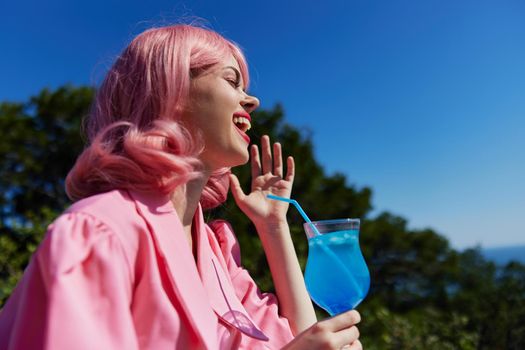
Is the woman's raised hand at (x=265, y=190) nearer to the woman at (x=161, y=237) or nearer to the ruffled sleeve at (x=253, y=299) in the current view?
the woman at (x=161, y=237)

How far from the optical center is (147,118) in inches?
55.6

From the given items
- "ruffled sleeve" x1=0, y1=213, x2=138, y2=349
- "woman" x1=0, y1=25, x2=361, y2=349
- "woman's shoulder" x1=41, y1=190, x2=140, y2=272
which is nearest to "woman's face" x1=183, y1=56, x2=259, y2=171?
"woman" x1=0, y1=25, x2=361, y2=349

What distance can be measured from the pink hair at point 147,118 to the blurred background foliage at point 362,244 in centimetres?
111

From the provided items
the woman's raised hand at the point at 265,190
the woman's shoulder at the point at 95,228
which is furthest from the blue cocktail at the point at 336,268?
the woman's shoulder at the point at 95,228

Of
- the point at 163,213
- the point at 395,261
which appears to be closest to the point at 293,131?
the point at 395,261

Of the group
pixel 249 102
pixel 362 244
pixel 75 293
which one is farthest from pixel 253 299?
pixel 362 244

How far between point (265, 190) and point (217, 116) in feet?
1.95

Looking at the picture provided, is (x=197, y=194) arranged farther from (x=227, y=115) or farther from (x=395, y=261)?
(x=395, y=261)

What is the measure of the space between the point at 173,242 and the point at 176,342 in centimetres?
27

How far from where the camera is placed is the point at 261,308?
1676mm

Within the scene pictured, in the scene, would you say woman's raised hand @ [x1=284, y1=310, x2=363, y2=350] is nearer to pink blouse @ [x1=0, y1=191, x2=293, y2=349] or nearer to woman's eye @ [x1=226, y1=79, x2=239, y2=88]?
pink blouse @ [x1=0, y1=191, x2=293, y2=349]

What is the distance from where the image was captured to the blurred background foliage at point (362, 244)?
17.4 ft

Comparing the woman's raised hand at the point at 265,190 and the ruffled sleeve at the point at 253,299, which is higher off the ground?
the woman's raised hand at the point at 265,190

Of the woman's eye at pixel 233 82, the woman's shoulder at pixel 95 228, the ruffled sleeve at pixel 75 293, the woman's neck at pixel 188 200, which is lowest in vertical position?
the ruffled sleeve at pixel 75 293
